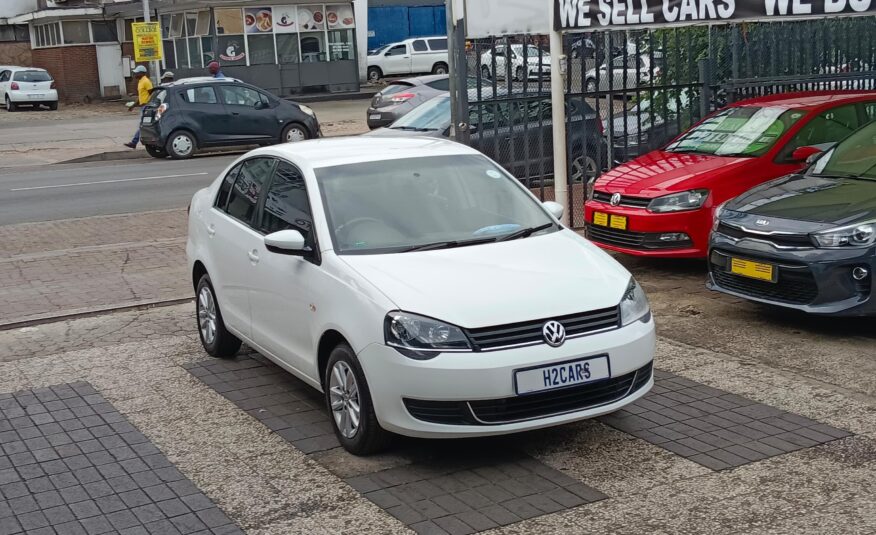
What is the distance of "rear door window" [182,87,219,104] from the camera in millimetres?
23297

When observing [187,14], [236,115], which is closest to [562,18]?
[236,115]

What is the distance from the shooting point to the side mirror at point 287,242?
242 inches

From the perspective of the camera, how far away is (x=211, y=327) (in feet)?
26.1

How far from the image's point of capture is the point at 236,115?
2366cm

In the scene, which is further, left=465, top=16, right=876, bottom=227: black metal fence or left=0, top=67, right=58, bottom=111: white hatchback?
left=0, top=67, right=58, bottom=111: white hatchback

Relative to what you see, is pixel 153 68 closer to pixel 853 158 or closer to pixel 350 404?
pixel 853 158

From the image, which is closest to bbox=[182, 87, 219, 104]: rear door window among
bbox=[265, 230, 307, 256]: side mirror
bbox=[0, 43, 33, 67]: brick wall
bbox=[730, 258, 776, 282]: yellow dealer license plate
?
bbox=[730, 258, 776, 282]: yellow dealer license plate

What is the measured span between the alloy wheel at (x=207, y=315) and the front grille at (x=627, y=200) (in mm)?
4051

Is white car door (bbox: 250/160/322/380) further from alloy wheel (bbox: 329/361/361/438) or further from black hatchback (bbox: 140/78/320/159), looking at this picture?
black hatchback (bbox: 140/78/320/159)

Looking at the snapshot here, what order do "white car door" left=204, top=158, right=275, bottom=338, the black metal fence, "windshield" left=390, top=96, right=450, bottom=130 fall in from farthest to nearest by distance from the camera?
"windshield" left=390, top=96, right=450, bottom=130, the black metal fence, "white car door" left=204, top=158, right=275, bottom=338

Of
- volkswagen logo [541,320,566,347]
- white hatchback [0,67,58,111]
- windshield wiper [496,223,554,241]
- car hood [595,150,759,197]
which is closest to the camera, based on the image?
volkswagen logo [541,320,566,347]

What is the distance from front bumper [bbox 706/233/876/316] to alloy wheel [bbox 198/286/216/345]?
12.3 feet

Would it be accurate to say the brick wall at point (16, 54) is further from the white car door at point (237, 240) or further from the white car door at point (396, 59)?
the white car door at point (237, 240)

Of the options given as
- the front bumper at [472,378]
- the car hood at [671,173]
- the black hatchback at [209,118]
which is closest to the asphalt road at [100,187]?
the black hatchback at [209,118]
